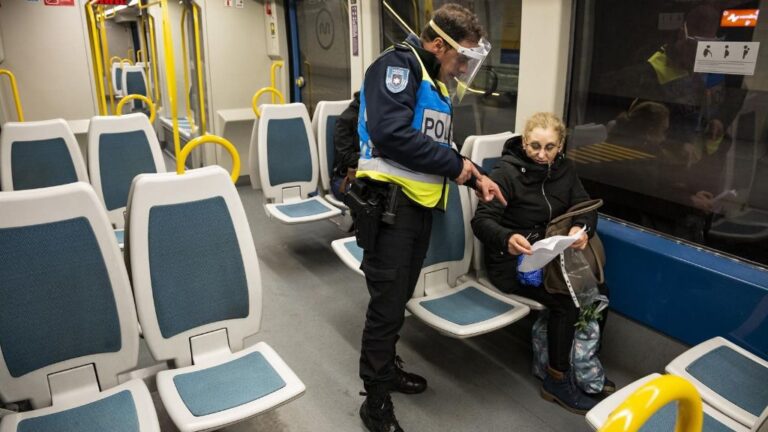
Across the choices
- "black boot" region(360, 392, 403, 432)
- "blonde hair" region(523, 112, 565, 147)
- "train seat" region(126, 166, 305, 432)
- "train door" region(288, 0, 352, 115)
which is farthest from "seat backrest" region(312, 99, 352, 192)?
"black boot" region(360, 392, 403, 432)

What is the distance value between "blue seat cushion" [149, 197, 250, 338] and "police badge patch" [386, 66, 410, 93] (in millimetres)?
744

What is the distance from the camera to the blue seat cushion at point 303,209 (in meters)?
3.90

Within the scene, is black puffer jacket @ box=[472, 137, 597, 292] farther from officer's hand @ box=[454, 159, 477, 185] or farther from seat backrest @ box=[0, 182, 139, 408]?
seat backrest @ box=[0, 182, 139, 408]

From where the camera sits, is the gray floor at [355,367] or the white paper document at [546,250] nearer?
the white paper document at [546,250]

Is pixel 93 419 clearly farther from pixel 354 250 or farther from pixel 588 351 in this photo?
pixel 588 351

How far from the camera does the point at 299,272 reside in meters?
3.89

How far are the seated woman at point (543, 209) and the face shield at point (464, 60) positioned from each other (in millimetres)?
460

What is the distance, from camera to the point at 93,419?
64.6 inches

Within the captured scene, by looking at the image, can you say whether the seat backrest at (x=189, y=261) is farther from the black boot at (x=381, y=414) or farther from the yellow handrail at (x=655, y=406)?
the yellow handrail at (x=655, y=406)

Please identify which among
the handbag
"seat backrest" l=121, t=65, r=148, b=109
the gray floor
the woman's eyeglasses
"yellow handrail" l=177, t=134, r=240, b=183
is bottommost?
the gray floor

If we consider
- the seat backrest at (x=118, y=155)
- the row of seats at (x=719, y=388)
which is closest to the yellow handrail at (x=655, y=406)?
the row of seats at (x=719, y=388)

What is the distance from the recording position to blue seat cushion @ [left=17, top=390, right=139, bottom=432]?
1602 mm

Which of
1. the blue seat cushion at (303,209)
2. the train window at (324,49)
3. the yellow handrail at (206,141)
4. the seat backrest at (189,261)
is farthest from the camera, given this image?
the train window at (324,49)

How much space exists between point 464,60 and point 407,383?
4.81 feet
